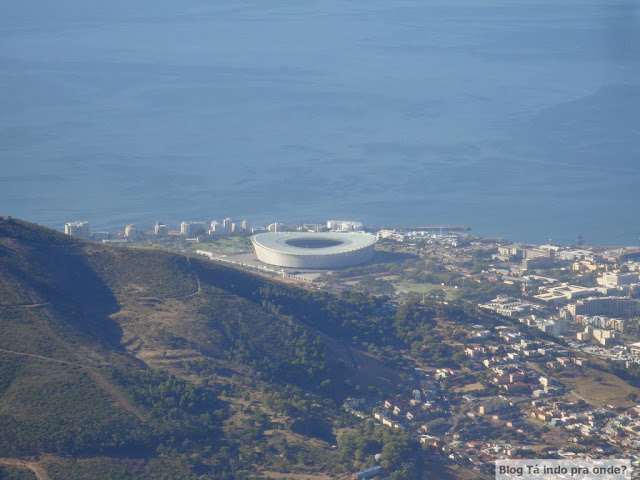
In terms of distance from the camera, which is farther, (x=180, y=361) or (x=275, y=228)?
(x=275, y=228)

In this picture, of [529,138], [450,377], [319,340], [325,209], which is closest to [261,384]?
[319,340]

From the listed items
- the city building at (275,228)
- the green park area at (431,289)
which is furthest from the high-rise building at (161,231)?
the green park area at (431,289)

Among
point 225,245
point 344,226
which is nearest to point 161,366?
point 225,245

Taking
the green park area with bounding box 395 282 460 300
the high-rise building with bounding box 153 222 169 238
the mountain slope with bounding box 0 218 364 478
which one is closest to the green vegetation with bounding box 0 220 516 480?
the mountain slope with bounding box 0 218 364 478

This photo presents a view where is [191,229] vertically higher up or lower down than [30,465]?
higher up

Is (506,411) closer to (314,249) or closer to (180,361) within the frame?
(180,361)

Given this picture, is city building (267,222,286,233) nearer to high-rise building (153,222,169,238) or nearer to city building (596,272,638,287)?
high-rise building (153,222,169,238)

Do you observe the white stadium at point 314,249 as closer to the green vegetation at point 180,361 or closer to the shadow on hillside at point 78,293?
the green vegetation at point 180,361
